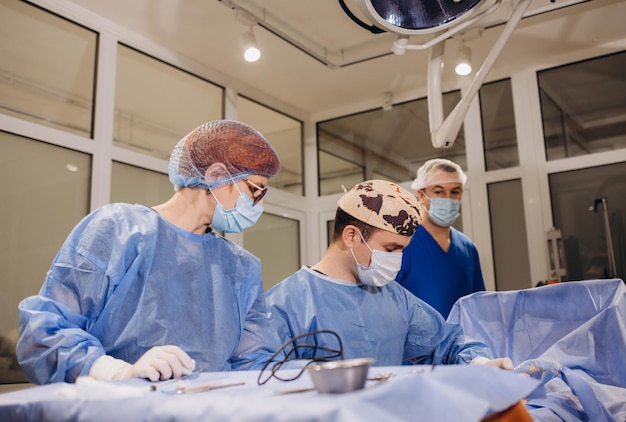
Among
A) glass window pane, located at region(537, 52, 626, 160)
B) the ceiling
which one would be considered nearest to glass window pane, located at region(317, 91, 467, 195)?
the ceiling

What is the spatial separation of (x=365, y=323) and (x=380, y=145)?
10.4 ft

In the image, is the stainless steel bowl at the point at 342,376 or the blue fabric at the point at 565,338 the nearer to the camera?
the stainless steel bowl at the point at 342,376

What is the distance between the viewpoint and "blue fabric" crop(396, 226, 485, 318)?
272cm

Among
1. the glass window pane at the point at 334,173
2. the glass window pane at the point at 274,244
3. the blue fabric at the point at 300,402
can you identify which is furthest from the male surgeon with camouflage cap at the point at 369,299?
the glass window pane at the point at 334,173

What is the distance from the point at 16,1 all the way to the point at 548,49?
11.0 feet

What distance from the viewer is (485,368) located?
0.86m

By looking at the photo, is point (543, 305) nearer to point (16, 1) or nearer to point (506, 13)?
point (506, 13)

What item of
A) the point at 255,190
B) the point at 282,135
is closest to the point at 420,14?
the point at 255,190

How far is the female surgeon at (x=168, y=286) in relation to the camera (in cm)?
128

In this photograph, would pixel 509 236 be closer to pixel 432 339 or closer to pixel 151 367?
pixel 432 339

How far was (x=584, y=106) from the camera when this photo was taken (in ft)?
13.5

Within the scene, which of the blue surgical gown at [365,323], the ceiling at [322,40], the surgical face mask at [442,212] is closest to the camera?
the blue surgical gown at [365,323]

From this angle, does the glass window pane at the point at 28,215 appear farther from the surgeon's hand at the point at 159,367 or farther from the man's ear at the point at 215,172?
the surgeon's hand at the point at 159,367

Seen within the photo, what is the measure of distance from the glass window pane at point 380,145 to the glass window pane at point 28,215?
228 centimetres
